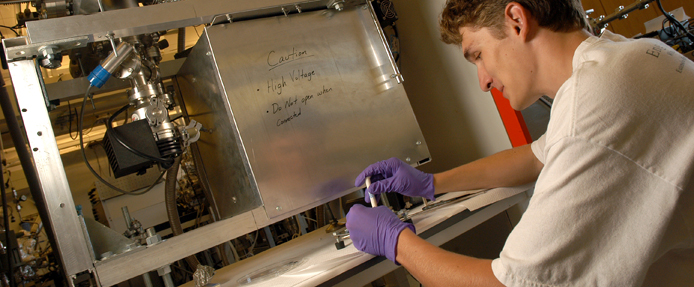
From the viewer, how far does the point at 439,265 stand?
2.64ft

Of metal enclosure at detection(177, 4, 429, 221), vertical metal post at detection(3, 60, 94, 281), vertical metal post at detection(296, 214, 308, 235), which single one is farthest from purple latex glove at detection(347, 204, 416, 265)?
vertical metal post at detection(296, 214, 308, 235)

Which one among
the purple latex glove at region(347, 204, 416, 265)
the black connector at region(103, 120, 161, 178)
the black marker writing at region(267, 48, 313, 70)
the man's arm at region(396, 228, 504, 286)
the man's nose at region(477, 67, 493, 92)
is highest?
the black marker writing at region(267, 48, 313, 70)

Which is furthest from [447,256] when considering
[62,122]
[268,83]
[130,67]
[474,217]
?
[62,122]

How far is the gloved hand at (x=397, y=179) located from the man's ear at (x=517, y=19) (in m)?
0.49

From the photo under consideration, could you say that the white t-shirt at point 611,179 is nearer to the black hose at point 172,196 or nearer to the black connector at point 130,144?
the black connector at point 130,144

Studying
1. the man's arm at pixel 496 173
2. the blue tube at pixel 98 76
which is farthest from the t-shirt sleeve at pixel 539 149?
the blue tube at pixel 98 76

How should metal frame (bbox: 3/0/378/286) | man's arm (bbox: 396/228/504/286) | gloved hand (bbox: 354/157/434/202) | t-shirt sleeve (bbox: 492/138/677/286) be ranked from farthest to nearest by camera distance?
gloved hand (bbox: 354/157/434/202) → metal frame (bbox: 3/0/378/286) → man's arm (bbox: 396/228/504/286) → t-shirt sleeve (bbox: 492/138/677/286)

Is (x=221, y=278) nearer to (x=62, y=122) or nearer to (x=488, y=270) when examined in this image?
(x=488, y=270)

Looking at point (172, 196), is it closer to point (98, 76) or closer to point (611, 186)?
point (98, 76)

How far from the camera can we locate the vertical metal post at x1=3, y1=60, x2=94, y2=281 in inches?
36.2

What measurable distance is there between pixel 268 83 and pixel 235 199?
14.2 inches

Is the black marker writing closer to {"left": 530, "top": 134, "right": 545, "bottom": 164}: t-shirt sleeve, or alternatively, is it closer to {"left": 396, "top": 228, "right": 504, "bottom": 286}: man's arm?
{"left": 396, "top": 228, "right": 504, "bottom": 286}: man's arm

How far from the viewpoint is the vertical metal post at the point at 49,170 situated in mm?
920

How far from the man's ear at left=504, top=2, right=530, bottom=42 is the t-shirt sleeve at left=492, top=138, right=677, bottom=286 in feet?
0.98
